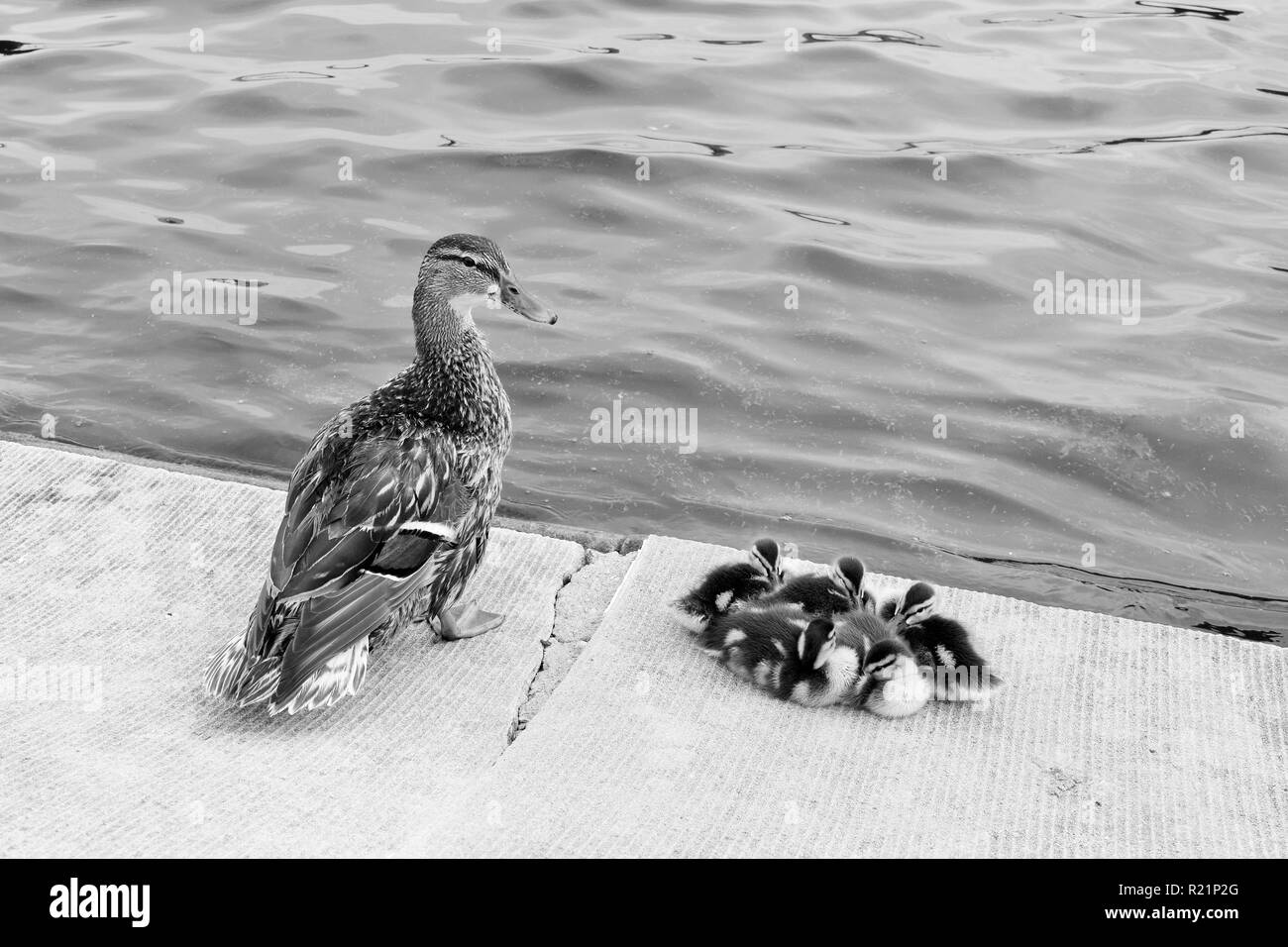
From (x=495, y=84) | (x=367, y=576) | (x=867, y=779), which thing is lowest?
(x=867, y=779)

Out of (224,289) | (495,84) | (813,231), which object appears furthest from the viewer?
(495,84)

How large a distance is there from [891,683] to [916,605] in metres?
0.33

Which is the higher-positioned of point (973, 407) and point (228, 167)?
point (228, 167)

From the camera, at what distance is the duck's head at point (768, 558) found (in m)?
4.02

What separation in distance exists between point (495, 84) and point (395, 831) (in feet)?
22.5

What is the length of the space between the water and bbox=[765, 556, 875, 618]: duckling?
1.16 m

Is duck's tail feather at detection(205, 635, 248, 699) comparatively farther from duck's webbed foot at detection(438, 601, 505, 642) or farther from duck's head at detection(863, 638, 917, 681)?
duck's head at detection(863, 638, 917, 681)

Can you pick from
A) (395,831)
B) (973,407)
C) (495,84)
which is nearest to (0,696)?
(395,831)

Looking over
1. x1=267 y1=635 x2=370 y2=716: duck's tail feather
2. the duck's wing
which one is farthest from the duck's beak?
x1=267 y1=635 x2=370 y2=716: duck's tail feather

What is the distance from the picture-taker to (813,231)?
7.53 m

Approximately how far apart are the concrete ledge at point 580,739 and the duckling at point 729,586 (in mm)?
83

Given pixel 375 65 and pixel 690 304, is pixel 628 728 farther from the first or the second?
pixel 375 65

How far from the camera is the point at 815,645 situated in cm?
352

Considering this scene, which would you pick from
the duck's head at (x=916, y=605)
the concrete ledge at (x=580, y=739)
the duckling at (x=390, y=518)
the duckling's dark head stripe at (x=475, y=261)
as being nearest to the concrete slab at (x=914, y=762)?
the concrete ledge at (x=580, y=739)
